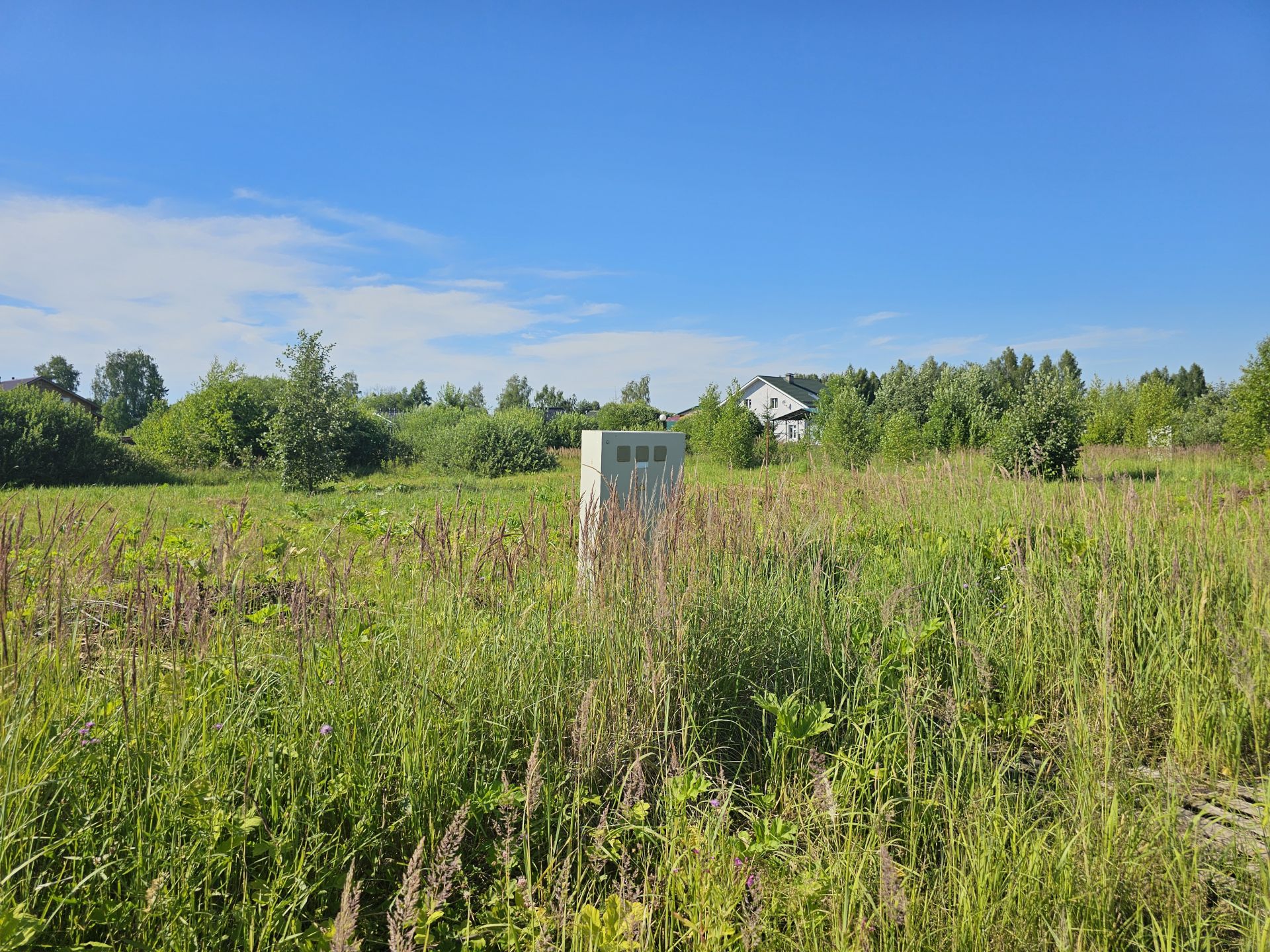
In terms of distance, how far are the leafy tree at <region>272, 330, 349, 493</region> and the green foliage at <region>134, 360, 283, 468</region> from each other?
632 centimetres

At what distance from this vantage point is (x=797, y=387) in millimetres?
60250

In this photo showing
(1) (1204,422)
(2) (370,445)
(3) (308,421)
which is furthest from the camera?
(1) (1204,422)

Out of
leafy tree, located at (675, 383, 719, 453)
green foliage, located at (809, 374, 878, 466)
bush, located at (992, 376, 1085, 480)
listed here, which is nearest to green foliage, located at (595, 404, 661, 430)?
→ leafy tree, located at (675, 383, 719, 453)

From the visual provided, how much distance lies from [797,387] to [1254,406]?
147 feet

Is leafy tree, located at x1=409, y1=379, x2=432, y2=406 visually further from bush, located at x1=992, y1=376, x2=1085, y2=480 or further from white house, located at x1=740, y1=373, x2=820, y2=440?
bush, located at x1=992, y1=376, x2=1085, y2=480

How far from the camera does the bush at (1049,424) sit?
1653cm

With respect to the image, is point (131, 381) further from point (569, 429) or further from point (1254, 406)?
point (1254, 406)

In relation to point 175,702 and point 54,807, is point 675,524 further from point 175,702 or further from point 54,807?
point 54,807

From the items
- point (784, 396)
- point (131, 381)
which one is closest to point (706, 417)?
point (784, 396)

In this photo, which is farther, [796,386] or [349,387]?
[796,386]

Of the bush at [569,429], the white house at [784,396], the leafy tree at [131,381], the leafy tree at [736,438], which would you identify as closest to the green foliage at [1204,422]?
the leafy tree at [736,438]

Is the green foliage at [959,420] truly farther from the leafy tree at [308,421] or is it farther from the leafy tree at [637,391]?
the leafy tree at [637,391]

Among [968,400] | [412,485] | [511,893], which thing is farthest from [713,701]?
[968,400]

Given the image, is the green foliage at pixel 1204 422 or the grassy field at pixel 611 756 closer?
the grassy field at pixel 611 756
